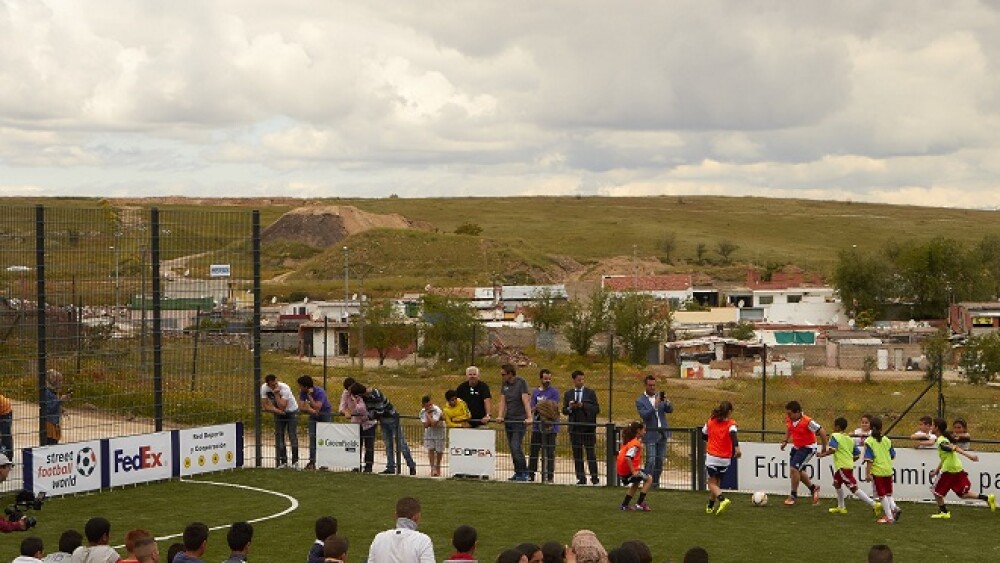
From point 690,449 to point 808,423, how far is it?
2.87 m

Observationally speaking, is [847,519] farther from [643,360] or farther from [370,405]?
[643,360]

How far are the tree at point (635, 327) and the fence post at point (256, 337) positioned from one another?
4686 cm

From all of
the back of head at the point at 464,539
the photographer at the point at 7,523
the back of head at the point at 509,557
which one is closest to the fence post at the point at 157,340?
the photographer at the point at 7,523

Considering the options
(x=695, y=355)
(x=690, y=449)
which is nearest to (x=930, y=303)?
(x=695, y=355)

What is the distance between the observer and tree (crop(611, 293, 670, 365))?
72188 millimetres

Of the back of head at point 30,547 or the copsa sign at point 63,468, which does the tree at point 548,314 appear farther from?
the back of head at point 30,547

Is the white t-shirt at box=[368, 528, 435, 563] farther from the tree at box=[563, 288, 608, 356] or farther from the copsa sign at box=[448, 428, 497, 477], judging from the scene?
the tree at box=[563, 288, 608, 356]

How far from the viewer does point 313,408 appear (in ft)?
82.1

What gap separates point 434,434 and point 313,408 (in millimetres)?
2478

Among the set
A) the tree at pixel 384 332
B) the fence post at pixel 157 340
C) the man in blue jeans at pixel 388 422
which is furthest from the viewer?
the tree at pixel 384 332

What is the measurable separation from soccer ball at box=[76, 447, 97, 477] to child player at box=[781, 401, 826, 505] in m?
11.3

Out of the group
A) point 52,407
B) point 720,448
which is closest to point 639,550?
point 720,448

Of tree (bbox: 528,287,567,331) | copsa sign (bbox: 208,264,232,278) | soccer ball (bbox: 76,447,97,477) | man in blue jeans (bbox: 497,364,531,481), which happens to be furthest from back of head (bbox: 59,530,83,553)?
tree (bbox: 528,287,567,331)

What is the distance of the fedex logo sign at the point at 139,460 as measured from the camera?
22.6 metres
